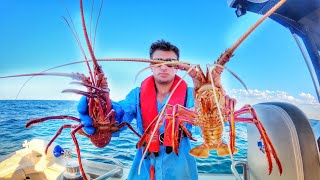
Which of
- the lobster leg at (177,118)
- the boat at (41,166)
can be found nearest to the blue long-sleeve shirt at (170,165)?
the boat at (41,166)

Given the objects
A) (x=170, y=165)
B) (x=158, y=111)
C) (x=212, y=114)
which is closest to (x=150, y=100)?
(x=158, y=111)

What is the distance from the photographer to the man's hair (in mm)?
2400

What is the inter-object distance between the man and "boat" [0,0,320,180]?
0.40 m

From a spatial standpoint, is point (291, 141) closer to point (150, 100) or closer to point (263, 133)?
point (263, 133)

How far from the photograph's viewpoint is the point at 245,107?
1.49 m

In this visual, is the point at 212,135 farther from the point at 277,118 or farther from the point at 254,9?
the point at 254,9

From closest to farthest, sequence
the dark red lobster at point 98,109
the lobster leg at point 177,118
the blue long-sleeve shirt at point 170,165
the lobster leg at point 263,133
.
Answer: the lobster leg at point 263,133
the lobster leg at point 177,118
the dark red lobster at point 98,109
the blue long-sleeve shirt at point 170,165

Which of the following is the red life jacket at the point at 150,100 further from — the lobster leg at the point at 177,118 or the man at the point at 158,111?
the lobster leg at the point at 177,118

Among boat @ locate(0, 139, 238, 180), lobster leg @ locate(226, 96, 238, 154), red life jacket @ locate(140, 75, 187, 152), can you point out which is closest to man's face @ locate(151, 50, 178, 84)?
red life jacket @ locate(140, 75, 187, 152)

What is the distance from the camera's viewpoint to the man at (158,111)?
7.11 feet

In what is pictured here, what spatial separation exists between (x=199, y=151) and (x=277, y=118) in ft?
1.90

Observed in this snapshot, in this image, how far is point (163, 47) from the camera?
7.87ft

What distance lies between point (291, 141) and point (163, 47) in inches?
59.3

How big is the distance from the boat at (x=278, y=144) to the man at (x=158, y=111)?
1.30ft
